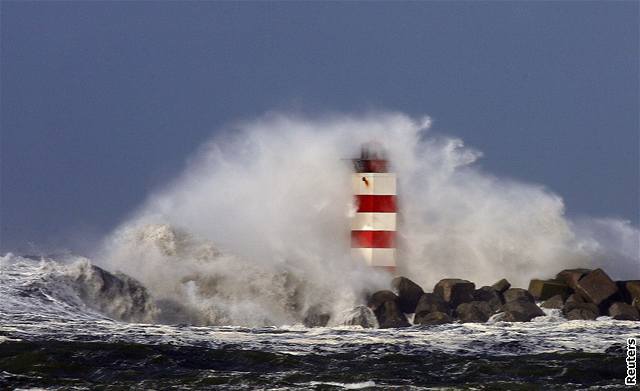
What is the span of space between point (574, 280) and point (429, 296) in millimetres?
2034

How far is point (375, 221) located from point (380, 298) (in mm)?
1337

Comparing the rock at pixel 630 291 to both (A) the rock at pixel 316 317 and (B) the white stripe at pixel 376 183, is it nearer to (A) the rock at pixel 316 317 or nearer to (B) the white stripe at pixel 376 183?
(B) the white stripe at pixel 376 183

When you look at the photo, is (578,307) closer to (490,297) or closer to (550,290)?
(550,290)

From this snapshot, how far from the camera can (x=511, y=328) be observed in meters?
16.3

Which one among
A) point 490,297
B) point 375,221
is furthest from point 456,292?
point 375,221

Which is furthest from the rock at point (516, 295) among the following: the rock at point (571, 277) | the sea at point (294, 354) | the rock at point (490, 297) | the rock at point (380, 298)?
the rock at point (380, 298)

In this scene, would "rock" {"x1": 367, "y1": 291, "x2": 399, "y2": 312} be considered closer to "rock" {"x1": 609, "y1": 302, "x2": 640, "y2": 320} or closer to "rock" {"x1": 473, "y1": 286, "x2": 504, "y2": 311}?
"rock" {"x1": 473, "y1": 286, "x2": 504, "y2": 311}

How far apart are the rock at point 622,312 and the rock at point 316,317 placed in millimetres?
3796

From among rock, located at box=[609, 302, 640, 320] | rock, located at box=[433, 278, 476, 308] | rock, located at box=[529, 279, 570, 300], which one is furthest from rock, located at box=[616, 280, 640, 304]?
rock, located at box=[433, 278, 476, 308]

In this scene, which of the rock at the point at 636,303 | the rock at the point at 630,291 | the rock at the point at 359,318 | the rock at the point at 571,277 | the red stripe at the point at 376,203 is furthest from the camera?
the red stripe at the point at 376,203

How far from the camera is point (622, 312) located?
17.5 meters

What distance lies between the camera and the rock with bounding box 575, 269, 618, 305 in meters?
17.8

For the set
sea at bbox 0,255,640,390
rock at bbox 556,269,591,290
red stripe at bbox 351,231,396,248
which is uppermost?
red stripe at bbox 351,231,396,248

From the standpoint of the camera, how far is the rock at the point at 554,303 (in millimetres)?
17906
